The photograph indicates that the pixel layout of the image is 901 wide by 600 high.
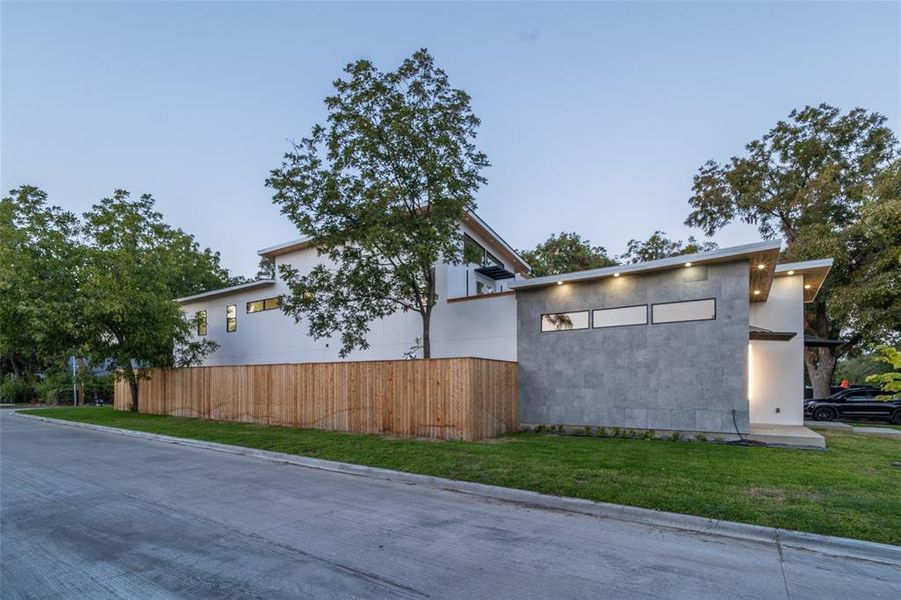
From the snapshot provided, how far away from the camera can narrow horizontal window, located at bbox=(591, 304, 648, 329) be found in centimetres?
1217

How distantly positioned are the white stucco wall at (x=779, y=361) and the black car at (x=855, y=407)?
20.1 ft

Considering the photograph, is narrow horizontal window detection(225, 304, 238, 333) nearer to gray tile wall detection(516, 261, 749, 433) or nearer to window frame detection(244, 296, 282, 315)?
window frame detection(244, 296, 282, 315)

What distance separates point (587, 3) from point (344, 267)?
1162 centimetres

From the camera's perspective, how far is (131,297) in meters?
18.5

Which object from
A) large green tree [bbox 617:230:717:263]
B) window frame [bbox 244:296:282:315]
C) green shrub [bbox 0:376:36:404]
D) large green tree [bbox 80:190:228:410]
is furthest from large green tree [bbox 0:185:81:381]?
large green tree [bbox 617:230:717:263]

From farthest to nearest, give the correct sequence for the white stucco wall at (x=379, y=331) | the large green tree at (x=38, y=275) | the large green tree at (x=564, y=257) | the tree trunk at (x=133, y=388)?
the large green tree at (x=564, y=257)
the tree trunk at (x=133, y=388)
the large green tree at (x=38, y=275)
the white stucco wall at (x=379, y=331)

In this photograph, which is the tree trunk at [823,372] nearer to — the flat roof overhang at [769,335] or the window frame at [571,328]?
the flat roof overhang at [769,335]

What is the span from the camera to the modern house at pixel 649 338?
11.0 m

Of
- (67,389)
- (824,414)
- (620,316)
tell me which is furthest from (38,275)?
(824,414)

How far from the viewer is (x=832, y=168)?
68.5 feet

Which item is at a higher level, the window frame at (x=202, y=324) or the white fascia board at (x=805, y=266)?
the white fascia board at (x=805, y=266)

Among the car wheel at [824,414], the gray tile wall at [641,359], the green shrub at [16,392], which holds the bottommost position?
the green shrub at [16,392]

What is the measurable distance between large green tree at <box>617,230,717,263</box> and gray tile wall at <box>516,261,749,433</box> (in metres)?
19.0

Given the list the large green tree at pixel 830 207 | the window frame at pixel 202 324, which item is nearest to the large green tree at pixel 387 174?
the window frame at pixel 202 324
